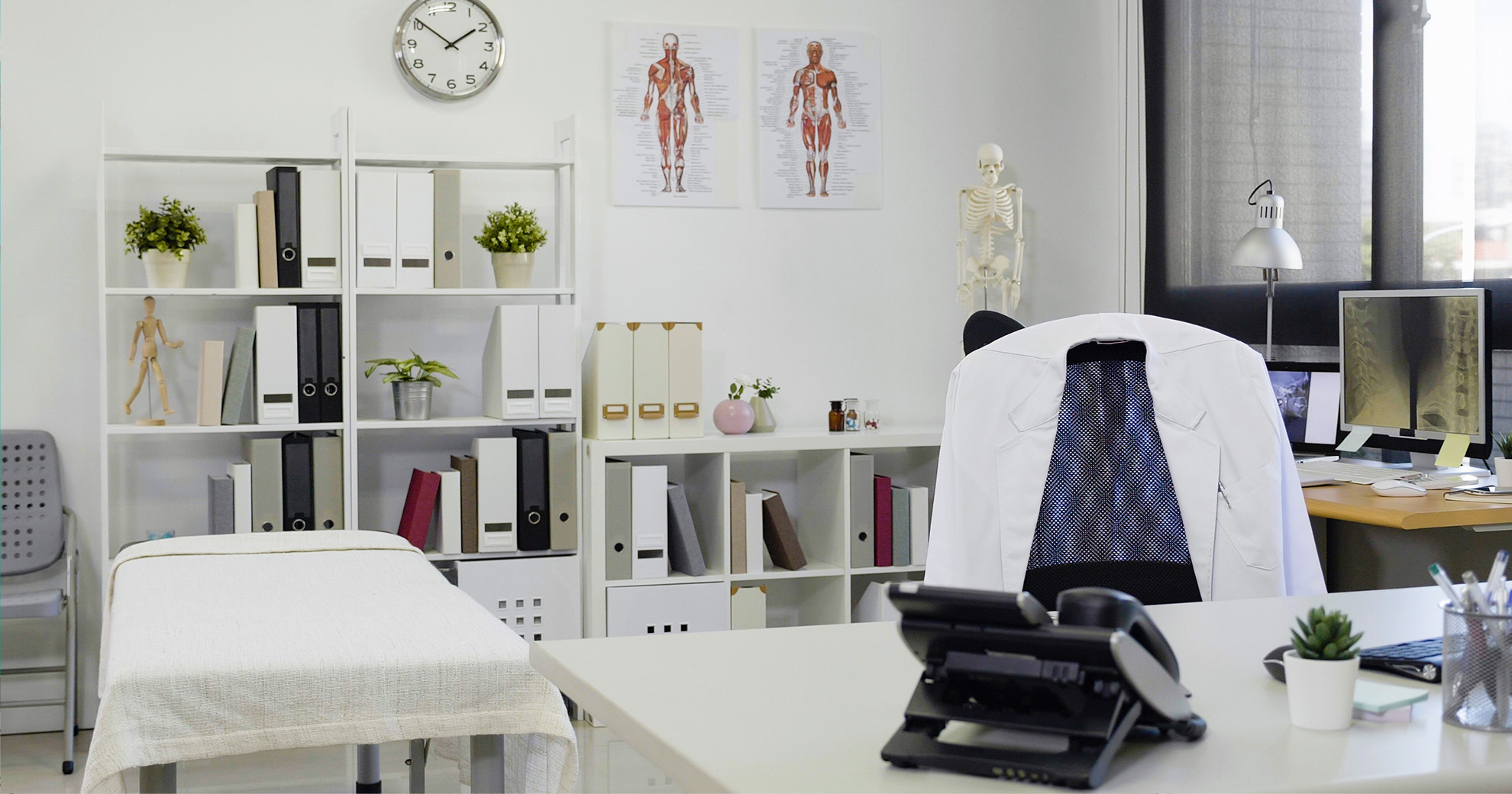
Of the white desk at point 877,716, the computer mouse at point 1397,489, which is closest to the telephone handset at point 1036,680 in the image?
the white desk at point 877,716

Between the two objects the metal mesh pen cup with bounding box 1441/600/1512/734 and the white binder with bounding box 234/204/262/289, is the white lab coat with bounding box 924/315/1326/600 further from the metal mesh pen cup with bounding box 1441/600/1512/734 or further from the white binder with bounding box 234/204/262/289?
the white binder with bounding box 234/204/262/289

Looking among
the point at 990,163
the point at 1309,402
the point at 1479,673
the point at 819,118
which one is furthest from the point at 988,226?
the point at 1479,673

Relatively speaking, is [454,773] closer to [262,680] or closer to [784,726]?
[262,680]

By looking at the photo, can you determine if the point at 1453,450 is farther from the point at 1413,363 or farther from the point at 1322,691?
the point at 1322,691

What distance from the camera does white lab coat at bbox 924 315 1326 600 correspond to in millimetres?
1633

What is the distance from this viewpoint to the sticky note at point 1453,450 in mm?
2873

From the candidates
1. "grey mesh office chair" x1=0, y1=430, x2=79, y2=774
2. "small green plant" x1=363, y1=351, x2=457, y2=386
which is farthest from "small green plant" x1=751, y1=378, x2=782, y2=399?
"grey mesh office chair" x1=0, y1=430, x2=79, y2=774

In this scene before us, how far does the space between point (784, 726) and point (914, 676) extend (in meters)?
0.19

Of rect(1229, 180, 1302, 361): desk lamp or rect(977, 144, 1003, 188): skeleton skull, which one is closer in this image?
rect(1229, 180, 1302, 361): desk lamp

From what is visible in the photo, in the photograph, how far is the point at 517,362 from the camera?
371 cm

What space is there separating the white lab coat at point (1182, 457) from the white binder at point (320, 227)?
7.75 feet

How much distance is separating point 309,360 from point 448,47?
1051 millimetres

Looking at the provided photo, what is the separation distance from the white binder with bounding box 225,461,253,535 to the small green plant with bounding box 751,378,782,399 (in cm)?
148

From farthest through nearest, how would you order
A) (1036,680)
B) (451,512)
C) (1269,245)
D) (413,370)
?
(413,370) < (451,512) < (1269,245) < (1036,680)
